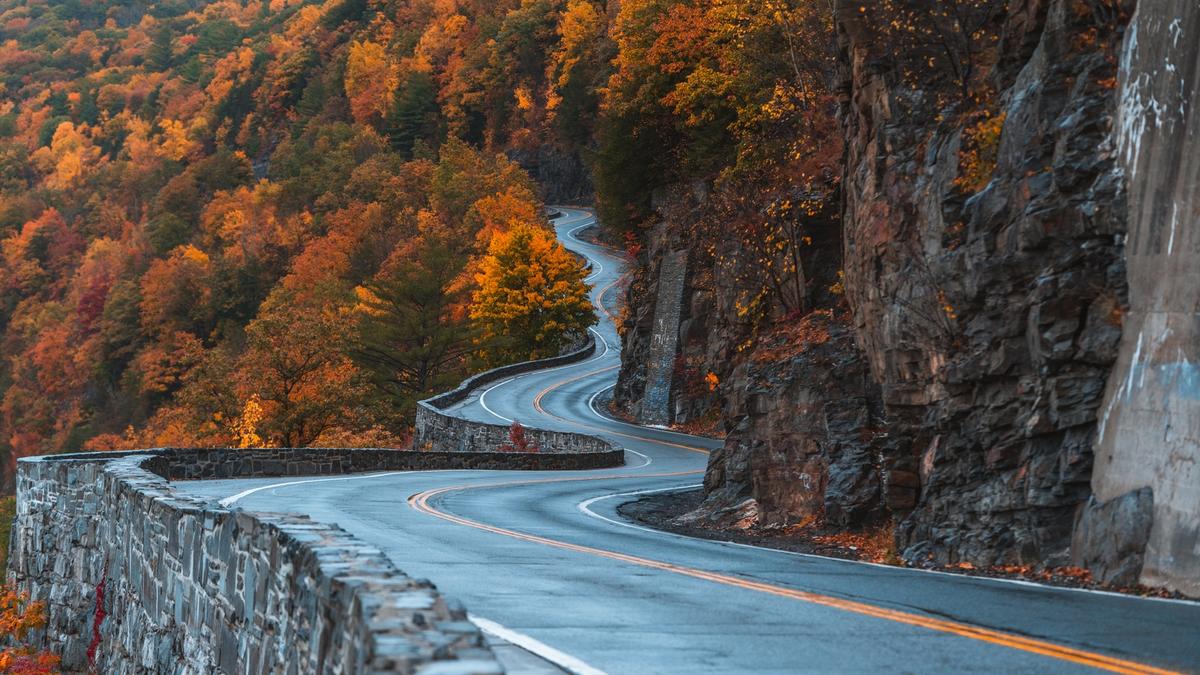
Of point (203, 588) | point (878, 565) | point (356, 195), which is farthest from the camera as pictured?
point (356, 195)

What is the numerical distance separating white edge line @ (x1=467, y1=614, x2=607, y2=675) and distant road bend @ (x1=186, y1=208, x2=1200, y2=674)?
0.02m

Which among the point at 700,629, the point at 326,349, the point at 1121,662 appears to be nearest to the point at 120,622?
the point at 700,629

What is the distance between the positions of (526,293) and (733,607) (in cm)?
5864

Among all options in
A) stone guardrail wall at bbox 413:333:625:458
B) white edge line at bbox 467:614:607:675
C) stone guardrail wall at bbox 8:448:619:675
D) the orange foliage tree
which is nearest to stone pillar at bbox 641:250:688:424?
stone guardrail wall at bbox 413:333:625:458

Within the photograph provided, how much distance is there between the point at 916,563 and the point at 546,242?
53.0 m

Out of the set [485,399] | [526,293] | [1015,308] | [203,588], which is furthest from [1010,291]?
[526,293]

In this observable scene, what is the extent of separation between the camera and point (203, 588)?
→ 1044 cm

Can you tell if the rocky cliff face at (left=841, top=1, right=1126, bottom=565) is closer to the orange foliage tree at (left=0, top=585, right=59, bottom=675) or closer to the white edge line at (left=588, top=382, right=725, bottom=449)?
the orange foliage tree at (left=0, top=585, right=59, bottom=675)

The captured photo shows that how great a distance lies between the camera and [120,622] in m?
14.6

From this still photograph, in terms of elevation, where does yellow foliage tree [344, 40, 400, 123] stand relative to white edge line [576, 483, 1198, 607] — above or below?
above

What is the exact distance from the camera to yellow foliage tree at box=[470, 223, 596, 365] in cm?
6700

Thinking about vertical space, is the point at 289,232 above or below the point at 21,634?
above

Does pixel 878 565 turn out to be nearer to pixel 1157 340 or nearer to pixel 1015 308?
pixel 1157 340

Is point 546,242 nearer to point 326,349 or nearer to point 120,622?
point 326,349
